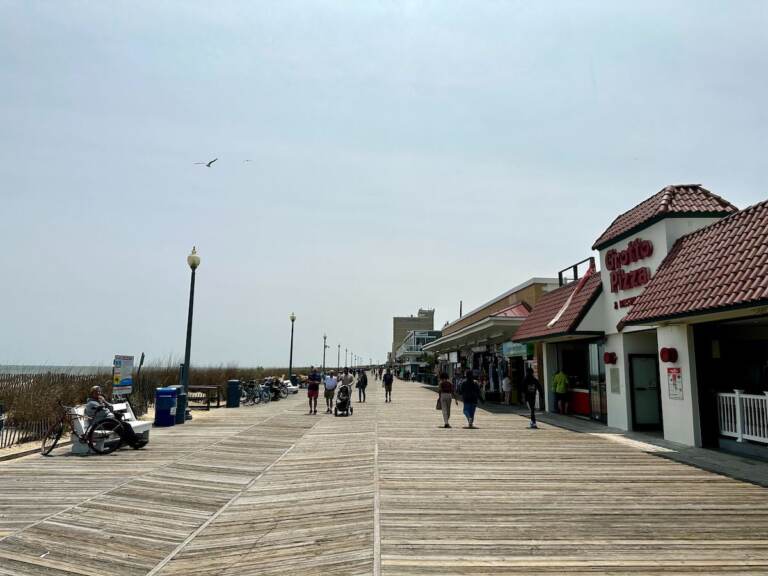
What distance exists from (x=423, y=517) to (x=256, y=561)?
2257mm

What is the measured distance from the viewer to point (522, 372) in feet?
87.4

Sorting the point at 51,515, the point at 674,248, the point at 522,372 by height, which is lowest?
the point at 51,515

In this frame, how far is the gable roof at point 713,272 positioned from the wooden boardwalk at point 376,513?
3.21 metres

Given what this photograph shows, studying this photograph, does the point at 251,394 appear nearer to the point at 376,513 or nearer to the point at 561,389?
the point at 561,389

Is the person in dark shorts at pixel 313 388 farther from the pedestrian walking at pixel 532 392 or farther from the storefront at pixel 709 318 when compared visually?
the storefront at pixel 709 318

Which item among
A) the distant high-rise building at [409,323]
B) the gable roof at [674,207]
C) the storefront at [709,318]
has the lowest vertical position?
the storefront at [709,318]

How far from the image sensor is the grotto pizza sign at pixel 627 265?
14891 mm

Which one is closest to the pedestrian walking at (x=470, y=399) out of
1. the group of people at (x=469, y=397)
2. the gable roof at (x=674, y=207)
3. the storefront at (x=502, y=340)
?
the group of people at (x=469, y=397)

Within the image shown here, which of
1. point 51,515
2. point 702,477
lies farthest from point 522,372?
→ point 51,515

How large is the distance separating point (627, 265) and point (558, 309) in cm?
479

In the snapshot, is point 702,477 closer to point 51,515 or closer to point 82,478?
point 51,515

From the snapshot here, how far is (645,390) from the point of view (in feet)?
52.6

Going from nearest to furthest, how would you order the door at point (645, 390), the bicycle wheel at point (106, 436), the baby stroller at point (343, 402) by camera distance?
the bicycle wheel at point (106, 436)
the door at point (645, 390)
the baby stroller at point (343, 402)

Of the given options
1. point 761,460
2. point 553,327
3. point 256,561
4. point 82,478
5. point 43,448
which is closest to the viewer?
point 256,561
